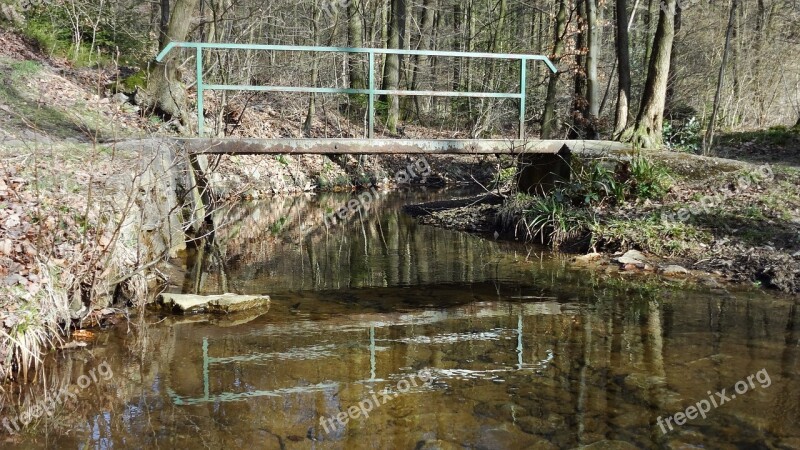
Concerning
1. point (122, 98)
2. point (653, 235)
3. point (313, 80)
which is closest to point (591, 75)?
point (653, 235)

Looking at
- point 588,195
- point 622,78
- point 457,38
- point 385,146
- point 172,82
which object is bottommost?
point 588,195

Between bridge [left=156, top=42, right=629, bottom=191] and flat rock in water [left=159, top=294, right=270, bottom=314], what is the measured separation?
259 cm

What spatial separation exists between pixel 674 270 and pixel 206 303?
562 centimetres

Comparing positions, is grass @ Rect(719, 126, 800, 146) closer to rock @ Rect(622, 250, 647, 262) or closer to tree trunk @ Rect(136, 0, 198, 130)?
rock @ Rect(622, 250, 647, 262)

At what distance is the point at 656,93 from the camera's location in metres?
11.7

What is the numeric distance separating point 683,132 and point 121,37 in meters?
14.3

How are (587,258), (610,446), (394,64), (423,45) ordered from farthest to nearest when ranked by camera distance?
1. (423,45)
2. (394,64)
3. (587,258)
4. (610,446)

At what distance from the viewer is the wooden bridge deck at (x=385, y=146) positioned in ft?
31.3

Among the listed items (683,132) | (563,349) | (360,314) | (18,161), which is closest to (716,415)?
(563,349)

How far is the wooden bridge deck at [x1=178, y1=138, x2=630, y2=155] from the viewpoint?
9.53 meters

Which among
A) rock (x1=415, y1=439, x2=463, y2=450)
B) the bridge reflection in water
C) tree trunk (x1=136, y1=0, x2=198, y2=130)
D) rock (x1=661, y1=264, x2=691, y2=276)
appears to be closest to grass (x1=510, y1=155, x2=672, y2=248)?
rock (x1=661, y1=264, x2=691, y2=276)

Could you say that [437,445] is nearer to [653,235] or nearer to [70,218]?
[70,218]

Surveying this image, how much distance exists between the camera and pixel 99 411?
4.64 m

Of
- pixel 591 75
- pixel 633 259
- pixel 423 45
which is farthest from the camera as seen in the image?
pixel 423 45
